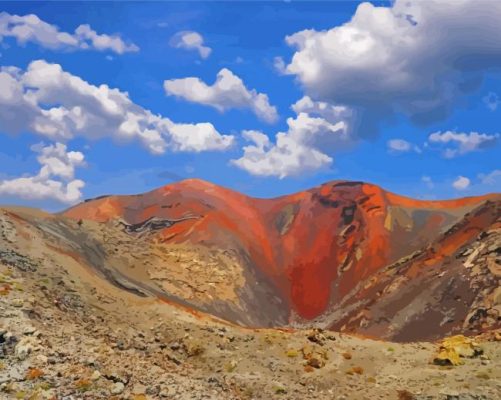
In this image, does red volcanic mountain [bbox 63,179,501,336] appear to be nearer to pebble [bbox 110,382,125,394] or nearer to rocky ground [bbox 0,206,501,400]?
rocky ground [bbox 0,206,501,400]

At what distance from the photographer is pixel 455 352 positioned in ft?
97.1

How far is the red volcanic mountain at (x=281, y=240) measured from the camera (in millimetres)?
59438

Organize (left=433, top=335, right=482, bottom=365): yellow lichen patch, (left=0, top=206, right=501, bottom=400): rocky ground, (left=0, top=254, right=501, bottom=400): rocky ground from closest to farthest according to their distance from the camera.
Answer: (left=0, top=254, right=501, bottom=400): rocky ground, (left=0, top=206, right=501, bottom=400): rocky ground, (left=433, top=335, right=482, bottom=365): yellow lichen patch

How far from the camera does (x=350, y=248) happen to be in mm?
78062

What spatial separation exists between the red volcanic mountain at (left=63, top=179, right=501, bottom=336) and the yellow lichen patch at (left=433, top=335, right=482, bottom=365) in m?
24.3

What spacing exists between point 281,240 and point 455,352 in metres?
55.3

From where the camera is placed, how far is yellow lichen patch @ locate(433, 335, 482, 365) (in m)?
28.9

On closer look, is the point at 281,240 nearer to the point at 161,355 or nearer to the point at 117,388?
the point at 161,355

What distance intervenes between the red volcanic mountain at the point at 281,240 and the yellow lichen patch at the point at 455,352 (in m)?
24.3

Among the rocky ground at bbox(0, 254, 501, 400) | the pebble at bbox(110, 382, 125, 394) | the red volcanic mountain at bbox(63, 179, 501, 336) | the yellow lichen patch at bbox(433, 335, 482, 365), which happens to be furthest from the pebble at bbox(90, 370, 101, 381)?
the red volcanic mountain at bbox(63, 179, 501, 336)

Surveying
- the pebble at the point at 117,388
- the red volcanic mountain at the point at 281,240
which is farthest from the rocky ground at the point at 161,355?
the red volcanic mountain at the point at 281,240

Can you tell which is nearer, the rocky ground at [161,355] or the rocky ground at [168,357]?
Answer: the rocky ground at [168,357]

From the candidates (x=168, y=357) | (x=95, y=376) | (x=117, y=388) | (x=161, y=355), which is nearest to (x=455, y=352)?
(x=168, y=357)

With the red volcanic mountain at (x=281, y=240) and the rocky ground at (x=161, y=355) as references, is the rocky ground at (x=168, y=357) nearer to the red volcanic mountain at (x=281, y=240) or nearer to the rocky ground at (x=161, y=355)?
the rocky ground at (x=161, y=355)
